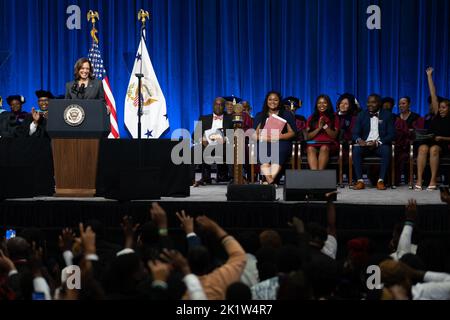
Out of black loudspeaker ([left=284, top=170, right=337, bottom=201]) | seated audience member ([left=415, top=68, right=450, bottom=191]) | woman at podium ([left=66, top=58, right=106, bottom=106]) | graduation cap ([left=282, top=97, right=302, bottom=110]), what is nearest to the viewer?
black loudspeaker ([left=284, top=170, right=337, bottom=201])

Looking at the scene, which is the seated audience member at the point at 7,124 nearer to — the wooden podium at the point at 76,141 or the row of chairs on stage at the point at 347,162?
the wooden podium at the point at 76,141

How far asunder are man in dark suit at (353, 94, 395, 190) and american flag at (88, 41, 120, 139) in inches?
155

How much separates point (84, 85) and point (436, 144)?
3806 millimetres

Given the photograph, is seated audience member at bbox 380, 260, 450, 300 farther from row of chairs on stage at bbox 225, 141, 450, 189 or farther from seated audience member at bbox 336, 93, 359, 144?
seated audience member at bbox 336, 93, 359, 144

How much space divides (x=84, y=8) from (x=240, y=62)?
2.67 meters

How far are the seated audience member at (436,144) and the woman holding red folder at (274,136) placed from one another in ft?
4.61

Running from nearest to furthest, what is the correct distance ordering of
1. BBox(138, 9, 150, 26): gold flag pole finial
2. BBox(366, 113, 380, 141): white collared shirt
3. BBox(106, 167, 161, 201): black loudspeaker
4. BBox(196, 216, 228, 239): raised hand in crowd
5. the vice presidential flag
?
BBox(196, 216, 228, 239): raised hand in crowd → BBox(106, 167, 161, 201): black loudspeaker → BBox(366, 113, 380, 141): white collared shirt → BBox(138, 9, 150, 26): gold flag pole finial → the vice presidential flag

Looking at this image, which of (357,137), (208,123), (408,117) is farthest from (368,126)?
(208,123)

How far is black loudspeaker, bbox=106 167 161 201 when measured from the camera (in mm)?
5680

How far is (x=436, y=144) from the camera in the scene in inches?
295

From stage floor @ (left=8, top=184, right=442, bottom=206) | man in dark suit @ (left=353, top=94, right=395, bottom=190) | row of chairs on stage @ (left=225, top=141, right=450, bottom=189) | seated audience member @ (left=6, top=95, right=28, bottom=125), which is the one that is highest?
seated audience member @ (left=6, top=95, right=28, bottom=125)

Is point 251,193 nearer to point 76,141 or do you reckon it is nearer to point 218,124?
point 76,141

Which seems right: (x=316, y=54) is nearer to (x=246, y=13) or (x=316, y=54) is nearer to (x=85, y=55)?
(x=246, y=13)

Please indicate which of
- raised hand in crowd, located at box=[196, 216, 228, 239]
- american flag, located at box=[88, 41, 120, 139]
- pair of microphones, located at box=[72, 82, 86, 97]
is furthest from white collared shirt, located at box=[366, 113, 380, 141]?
raised hand in crowd, located at box=[196, 216, 228, 239]
